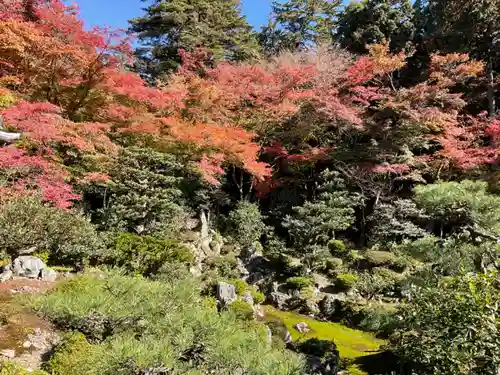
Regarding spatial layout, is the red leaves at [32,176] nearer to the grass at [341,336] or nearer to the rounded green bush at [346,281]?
the grass at [341,336]

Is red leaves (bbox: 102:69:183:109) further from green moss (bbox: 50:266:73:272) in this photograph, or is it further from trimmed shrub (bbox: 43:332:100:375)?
trimmed shrub (bbox: 43:332:100:375)

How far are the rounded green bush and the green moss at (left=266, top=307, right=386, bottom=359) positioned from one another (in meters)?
1.41

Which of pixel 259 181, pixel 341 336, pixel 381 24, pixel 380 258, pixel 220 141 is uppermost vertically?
pixel 381 24

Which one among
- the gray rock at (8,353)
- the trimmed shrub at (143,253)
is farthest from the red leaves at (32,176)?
the gray rock at (8,353)

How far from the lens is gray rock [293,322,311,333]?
9727mm

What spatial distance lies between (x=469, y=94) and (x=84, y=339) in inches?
688

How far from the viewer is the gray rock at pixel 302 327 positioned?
9727 millimetres

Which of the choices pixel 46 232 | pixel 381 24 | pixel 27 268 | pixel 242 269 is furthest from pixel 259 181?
pixel 381 24

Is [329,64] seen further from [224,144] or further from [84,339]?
[84,339]

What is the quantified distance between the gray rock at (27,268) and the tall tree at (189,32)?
12971 millimetres

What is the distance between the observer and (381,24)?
1880 cm

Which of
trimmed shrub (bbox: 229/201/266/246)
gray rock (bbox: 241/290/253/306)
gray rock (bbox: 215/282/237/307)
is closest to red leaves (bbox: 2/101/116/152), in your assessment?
trimmed shrub (bbox: 229/201/266/246)

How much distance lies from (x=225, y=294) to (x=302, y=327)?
219cm

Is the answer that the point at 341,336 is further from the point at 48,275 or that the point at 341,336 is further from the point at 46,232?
the point at 46,232
